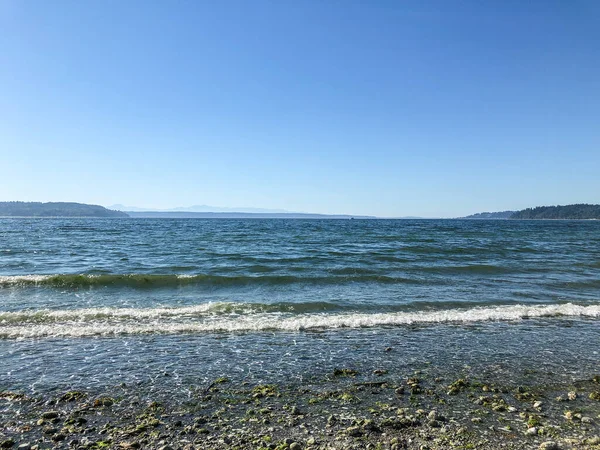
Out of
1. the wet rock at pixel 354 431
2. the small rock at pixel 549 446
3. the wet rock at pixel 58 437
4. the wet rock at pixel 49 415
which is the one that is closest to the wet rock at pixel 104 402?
the wet rock at pixel 49 415

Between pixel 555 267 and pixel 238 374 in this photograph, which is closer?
pixel 238 374

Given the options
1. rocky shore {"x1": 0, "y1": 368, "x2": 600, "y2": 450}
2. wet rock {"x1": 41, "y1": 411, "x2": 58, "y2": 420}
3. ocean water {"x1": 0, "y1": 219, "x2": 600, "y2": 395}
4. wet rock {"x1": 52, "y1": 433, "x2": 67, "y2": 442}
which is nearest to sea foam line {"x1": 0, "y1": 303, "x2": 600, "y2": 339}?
ocean water {"x1": 0, "y1": 219, "x2": 600, "y2": 395}

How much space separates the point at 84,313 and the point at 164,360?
21.7ft

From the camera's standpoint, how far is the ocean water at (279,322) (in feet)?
28.2

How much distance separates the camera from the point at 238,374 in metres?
8.25

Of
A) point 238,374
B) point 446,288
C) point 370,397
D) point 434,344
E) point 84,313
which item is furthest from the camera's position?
point 446,288

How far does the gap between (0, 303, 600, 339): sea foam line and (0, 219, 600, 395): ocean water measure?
2.4 inches

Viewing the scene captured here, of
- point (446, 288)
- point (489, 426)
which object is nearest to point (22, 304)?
point (489, 426)

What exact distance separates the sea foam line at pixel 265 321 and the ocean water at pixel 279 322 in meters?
0.06

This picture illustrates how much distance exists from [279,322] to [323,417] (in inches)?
253

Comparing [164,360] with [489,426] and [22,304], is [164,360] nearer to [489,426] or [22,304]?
[489,426]

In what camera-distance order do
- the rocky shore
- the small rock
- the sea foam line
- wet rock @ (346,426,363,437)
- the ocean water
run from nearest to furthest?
the small rock
the rocky shore
wet rock @ (346,426,363,437)
the ocean water
the sea foam line

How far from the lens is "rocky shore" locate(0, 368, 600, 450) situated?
564 centimetres

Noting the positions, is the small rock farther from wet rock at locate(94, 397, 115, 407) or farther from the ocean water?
wet rock at locate(94, 397, 115, 407)
